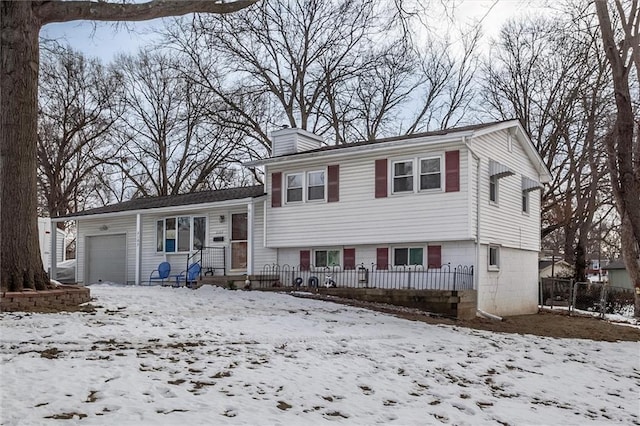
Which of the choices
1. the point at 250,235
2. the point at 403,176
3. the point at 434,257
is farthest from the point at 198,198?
the point at 434,257

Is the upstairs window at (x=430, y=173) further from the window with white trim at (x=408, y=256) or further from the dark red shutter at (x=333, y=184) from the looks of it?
the dark red shutter at (x=333, y=184)

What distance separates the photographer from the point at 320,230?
16484mm

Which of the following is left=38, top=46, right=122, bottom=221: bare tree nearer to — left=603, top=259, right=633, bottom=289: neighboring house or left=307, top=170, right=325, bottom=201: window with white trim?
left=307, top=170, right=325, bottom=201: window with white trim

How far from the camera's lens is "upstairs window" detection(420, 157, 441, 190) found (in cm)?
1483

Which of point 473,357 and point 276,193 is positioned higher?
point 276,193

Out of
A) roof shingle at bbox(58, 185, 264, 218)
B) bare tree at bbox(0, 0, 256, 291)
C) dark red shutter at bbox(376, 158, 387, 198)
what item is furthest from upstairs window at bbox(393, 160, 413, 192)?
bare tree at bbox(0, 0, 256, 291)

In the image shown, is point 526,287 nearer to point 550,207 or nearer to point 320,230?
point 320,230

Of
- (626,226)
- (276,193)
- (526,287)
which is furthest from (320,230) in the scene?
(626,226)

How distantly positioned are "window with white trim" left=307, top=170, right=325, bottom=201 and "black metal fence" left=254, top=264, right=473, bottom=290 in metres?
2.07

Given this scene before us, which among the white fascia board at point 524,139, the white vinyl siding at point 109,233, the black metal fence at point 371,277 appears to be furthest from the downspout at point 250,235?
the white fascia board at point 524,139

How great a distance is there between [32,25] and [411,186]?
9.44 m

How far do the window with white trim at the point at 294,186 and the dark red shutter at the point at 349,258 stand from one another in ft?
7.20

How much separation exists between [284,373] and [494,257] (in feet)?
37.2

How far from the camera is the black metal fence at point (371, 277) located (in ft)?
47.8
